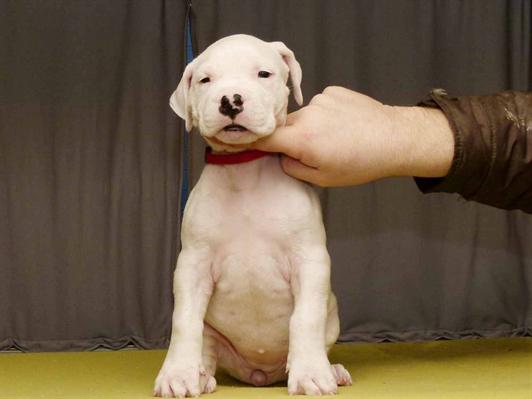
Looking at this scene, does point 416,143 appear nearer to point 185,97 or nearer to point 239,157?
point 239,157

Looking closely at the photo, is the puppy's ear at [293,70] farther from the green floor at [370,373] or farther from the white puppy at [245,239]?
the green floor at [370,373]

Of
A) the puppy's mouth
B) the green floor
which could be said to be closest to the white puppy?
the puppy's mouth

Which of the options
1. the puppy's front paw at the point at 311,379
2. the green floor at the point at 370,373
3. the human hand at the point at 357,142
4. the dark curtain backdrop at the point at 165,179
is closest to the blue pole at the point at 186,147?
the dark curtain backdrop at the point at 165,179

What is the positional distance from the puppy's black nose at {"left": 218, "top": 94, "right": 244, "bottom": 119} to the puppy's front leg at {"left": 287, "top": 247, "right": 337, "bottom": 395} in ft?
1.32

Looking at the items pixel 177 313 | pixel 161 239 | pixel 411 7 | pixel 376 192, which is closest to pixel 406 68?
pixel 411 7

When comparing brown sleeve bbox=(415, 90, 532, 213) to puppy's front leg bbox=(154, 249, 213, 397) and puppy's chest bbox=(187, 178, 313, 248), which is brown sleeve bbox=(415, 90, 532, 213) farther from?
puppy's front leg bbox=(154, 249, 213, 397)

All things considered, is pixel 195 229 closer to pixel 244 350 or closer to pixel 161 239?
pixel 244 350

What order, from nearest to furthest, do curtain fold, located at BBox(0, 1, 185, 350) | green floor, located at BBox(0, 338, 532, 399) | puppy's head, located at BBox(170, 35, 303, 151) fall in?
green floor, located at BBox(0, 338, 532, 399) < puppy's head, located at BBox(170, 35, 303, 151) < curtain fold, located at BBox(0, 1, 185, 350)

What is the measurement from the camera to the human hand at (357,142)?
2088 millimetres

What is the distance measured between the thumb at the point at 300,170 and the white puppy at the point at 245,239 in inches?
1.0

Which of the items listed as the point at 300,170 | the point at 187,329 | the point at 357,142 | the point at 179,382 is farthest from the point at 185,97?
the point at 179,382

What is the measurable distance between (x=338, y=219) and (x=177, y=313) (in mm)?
1985

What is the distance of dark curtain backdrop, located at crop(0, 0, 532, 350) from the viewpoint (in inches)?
153

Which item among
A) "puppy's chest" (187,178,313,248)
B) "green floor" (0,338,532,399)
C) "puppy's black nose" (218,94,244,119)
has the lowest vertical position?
"green floor" (0,338,532,399)
